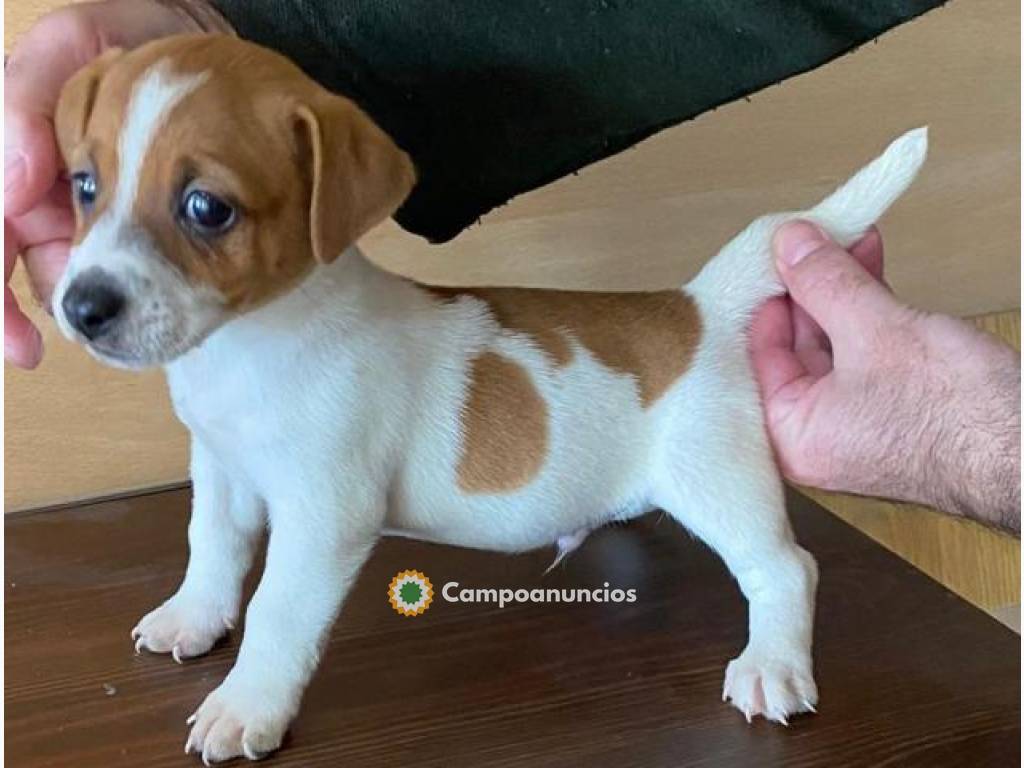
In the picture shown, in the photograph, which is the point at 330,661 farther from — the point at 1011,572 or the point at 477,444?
the point at 1011,572

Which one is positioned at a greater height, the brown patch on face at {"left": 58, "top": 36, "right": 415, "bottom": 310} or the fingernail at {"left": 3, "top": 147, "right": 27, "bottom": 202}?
the brown patch on face at {"left": 58, "top": 36, "right": 415, "bottom": 310}

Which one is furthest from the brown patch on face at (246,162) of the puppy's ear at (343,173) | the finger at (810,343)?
the finger at (810,343)

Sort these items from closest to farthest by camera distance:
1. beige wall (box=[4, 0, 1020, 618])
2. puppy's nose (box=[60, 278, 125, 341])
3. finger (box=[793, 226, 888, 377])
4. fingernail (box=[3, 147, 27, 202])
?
puppy's nose (box=[60, 278, 125, 341])
fingernail (box=[3, 147, 27, 202])
finger (box=[793, 226, 888, 377])
beige wall (box=[4, 0, 1020, 618])

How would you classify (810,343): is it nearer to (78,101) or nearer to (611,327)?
(611,327)

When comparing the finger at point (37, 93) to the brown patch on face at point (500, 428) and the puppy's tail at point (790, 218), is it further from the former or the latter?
the puppy's tail at point (790, 218)

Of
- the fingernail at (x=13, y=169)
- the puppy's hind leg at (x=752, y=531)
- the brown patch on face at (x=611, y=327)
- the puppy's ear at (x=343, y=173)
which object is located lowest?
the puppy's hind leg at (x=752, y=531)

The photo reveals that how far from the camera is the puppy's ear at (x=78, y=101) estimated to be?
1018 mm

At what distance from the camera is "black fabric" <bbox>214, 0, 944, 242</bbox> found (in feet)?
4.15

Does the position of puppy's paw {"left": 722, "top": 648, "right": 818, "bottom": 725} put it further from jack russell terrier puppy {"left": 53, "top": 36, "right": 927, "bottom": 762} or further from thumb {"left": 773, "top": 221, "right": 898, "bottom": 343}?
thumb {"left": 773, "top": 221, "right": 898, "bottom": 343}

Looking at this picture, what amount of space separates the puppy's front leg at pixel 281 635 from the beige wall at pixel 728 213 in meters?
0.63

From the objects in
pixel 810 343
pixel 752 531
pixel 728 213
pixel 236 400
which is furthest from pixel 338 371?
pixel 728 213

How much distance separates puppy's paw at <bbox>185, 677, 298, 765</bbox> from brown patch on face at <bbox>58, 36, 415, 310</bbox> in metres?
0.33

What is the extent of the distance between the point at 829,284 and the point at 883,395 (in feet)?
0.39

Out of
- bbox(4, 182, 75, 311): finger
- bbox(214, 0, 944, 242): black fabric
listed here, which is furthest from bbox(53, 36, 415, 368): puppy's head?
bbox(214, 0, 944, 242): black fabric
